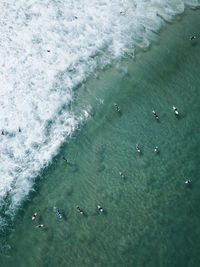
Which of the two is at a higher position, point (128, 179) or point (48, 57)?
point (48, 57)

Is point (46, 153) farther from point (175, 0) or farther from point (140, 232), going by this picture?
point (175, 0)

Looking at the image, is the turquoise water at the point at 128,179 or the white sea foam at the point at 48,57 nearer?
the turquoise water at the point at 128,179

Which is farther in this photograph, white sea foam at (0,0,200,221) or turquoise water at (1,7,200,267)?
white sea foam at (0,0,200,221)

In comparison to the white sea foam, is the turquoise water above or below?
below

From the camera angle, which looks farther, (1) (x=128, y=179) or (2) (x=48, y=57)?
(2) (x=48, y=57)

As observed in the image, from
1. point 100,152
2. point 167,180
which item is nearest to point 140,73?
point 100,152
